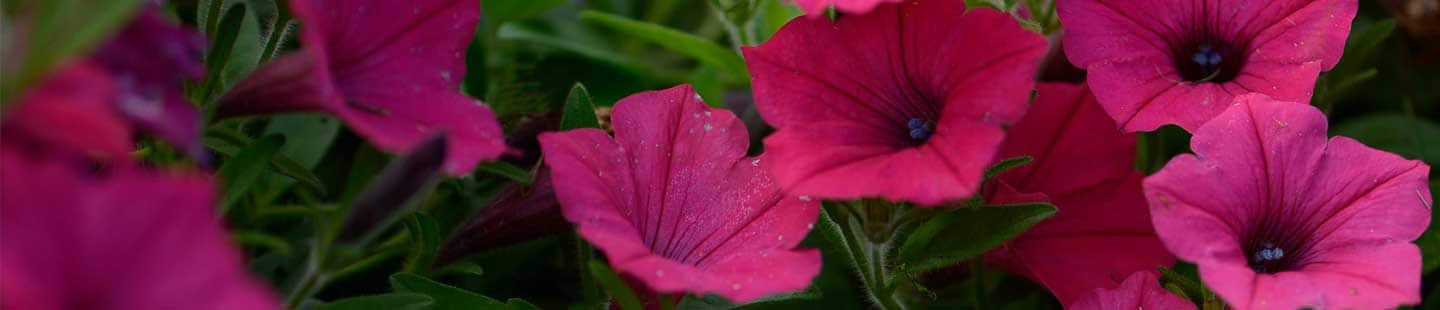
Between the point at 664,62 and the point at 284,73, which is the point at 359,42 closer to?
the point at 284,73

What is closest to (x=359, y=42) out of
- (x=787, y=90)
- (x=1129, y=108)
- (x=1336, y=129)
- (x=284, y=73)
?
(x=284, y=73)

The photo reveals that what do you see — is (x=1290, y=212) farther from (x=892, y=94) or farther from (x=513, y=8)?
(x=513, y=8)

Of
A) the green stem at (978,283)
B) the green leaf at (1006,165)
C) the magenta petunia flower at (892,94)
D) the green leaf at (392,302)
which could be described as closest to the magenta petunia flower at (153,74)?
the green leaf at (392,302)

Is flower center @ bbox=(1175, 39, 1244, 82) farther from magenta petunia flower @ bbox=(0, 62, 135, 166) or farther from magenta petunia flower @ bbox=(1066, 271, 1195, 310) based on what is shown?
magenta petunia flower @ bbox=(0, 62, 135, 166)

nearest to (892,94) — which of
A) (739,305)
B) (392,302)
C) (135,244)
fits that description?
(739,305)

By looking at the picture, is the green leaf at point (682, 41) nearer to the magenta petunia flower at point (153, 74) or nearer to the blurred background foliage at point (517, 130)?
the blurred background foliage at point (517, 130)

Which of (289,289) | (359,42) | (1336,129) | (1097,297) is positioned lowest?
(1336,129)
